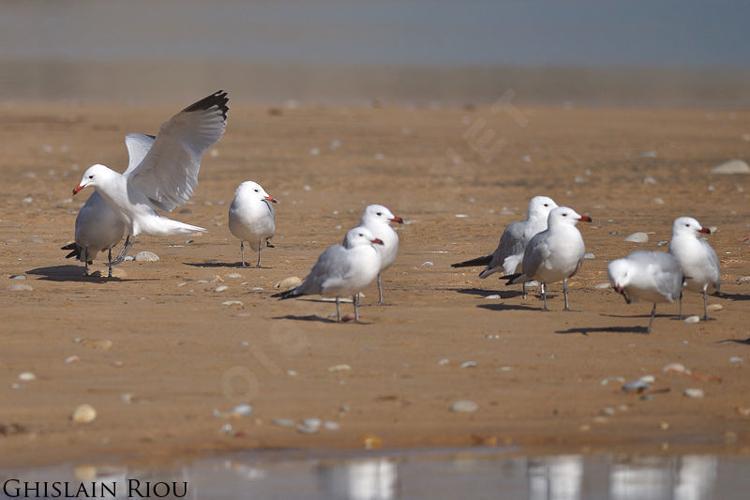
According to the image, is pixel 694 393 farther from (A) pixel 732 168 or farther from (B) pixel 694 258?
(A) pixel 732 168

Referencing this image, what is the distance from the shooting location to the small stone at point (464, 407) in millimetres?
7523

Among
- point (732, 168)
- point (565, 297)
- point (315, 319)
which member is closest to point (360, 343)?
point (315, 319)

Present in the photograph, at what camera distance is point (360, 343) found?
28.7 ft

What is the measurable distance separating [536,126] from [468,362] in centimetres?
1738

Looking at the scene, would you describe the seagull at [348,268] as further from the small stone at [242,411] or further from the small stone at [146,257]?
the small stone at [146,257]

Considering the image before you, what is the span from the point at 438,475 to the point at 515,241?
395 centimetres

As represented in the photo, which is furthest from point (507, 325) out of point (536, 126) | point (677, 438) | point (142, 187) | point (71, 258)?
point (536, 126)

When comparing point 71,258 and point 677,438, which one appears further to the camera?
point 71,258

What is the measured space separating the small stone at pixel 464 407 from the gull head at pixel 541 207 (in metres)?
3.40

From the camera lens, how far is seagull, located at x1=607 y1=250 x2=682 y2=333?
8.77 m

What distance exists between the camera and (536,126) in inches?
998

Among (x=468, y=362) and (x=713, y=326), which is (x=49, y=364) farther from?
(x=713, y=326)

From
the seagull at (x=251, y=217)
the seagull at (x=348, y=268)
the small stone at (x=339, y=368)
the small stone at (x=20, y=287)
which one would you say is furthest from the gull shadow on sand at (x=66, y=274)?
the small stone at (x=339, y=368)

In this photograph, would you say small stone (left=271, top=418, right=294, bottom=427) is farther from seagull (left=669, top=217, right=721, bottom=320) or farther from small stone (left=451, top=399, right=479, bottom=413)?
seagull (left=669, top=217, right=721, bottom=320)
